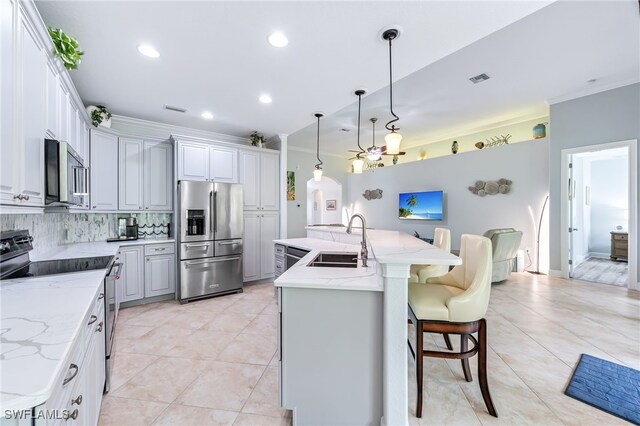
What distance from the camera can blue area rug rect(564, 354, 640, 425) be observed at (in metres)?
1.70

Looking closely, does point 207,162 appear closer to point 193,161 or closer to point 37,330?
point 193,161

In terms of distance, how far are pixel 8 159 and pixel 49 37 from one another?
3.30 ft

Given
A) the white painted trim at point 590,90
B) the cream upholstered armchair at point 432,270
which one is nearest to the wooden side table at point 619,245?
the white painted trim at point 590,90

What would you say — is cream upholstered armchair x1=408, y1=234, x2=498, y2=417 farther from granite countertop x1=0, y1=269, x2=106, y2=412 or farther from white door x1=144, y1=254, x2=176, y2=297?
white door x1=144, y1=254, x2=176, y2=297

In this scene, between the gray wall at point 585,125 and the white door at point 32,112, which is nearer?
the white door at point 32,112

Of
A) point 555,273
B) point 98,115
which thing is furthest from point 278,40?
point 555,273

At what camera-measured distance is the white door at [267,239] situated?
4746 millimetres

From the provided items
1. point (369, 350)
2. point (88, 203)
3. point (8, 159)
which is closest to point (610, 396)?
point (369, 350)

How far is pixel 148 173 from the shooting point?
12.9ft

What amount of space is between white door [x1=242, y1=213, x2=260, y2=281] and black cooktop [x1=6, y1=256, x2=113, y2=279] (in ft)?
7.77

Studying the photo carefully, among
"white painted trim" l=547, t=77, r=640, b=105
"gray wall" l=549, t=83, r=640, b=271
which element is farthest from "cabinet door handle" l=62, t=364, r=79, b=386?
"white painted trim" l=547, t=77, r=640, b=105

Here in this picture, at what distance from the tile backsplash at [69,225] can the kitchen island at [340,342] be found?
2.17 metres

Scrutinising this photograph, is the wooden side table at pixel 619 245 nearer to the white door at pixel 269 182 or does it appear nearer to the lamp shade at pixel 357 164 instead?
the lamp shade at pixel 357 164

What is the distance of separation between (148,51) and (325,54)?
1543 millimetres
